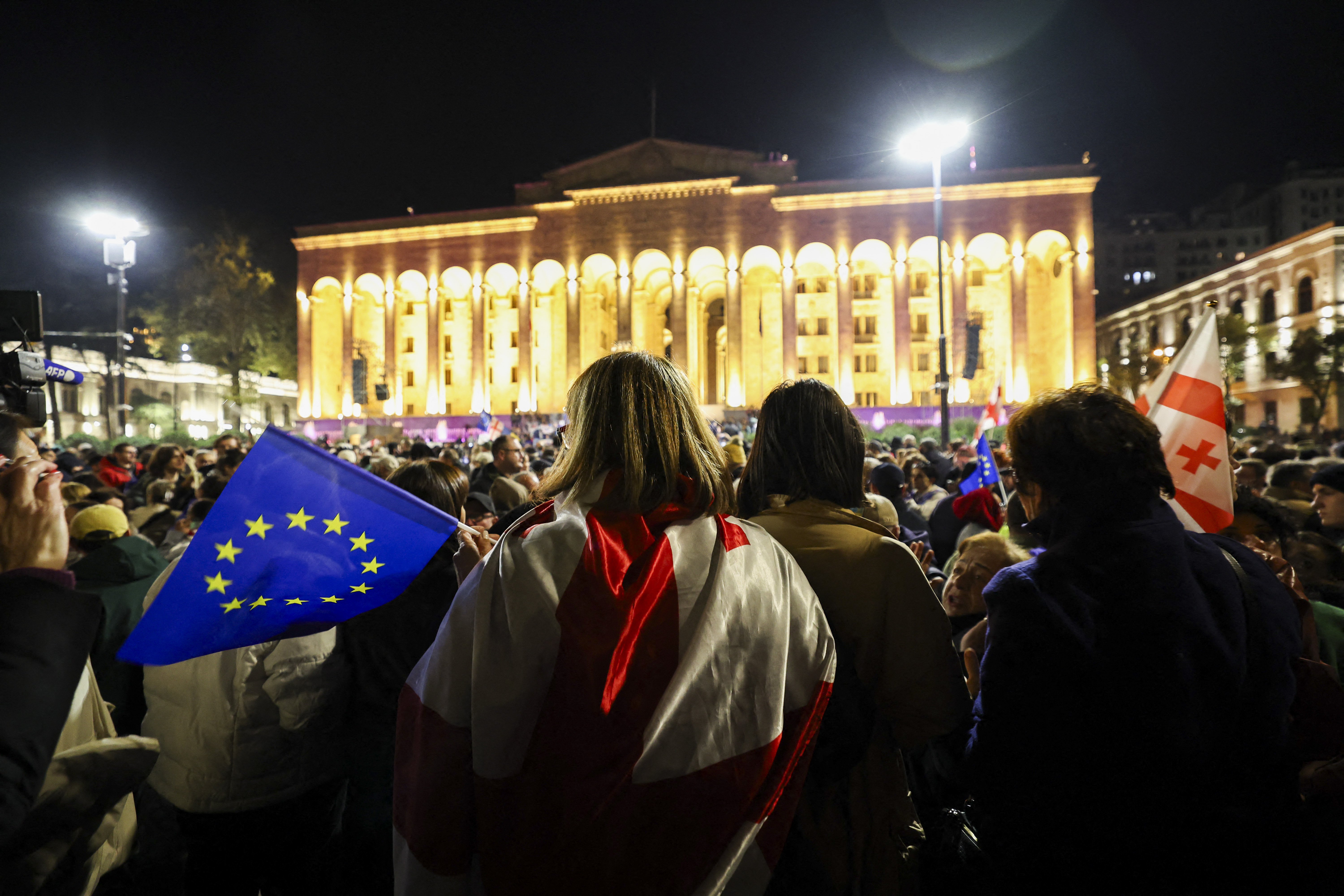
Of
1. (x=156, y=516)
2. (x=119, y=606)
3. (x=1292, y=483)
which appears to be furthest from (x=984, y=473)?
(x=156, y=516)

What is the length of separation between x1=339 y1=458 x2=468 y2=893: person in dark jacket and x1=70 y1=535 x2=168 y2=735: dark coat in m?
1.14

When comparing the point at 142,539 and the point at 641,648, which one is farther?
the point at 142,539

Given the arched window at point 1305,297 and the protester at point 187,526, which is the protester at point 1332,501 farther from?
the arched window at point 1305,297

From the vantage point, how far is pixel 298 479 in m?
2.15

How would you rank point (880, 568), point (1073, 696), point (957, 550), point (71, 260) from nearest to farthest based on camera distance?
point (1073, 696), point (880, 568), point (957, 550), point (71, 260)

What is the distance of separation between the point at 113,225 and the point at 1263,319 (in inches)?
2353

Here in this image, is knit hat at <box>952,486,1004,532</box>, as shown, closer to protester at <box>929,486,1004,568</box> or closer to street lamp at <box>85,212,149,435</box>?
protester at <box>929,486,1004,568</box>

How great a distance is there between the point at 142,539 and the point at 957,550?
473 centimetres

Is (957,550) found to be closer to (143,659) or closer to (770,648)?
(770,648)

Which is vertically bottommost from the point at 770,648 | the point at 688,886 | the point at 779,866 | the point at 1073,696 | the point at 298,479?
the point at 779,866

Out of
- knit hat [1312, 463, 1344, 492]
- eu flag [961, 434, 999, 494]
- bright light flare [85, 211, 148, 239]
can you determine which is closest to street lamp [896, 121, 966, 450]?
eu flag [961, 434, 999, 494]

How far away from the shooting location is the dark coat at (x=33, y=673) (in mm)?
1386

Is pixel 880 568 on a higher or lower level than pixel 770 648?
higher

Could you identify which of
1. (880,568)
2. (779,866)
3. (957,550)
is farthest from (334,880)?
(957,550)
